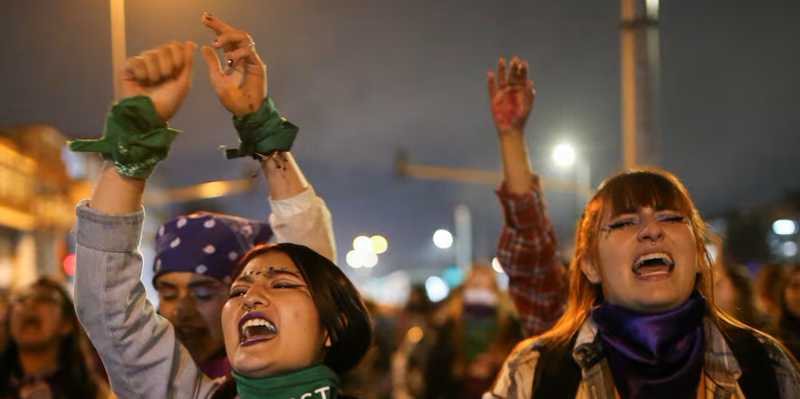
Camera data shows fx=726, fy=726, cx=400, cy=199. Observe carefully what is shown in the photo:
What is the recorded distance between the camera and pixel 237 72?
258cm

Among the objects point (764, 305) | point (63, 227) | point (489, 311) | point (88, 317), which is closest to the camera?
point (88, 317)

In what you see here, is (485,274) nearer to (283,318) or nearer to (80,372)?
(80,372)

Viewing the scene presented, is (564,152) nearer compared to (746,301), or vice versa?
(746,301)

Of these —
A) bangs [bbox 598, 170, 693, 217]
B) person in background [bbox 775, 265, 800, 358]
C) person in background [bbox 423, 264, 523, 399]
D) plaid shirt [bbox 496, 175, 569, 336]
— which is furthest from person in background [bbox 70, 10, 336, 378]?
person in background [bbox 423, 264, 523, 399]

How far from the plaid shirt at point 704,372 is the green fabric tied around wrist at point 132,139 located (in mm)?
1314

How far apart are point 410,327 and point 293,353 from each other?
288 inches

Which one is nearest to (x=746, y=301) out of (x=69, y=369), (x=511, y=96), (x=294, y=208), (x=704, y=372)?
(x=511, y=96)

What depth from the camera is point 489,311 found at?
244 inches

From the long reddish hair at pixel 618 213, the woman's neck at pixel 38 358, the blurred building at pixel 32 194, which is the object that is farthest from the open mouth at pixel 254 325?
the blurred building at pixel 32 194

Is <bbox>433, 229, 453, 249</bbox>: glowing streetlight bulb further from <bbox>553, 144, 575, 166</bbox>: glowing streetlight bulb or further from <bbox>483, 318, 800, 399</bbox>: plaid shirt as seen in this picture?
<bbox>483, 318, 800, 399</bbox>: plaid shirt

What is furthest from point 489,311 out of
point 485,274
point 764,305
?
point 764,305

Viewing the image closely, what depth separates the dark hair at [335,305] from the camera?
2480mm

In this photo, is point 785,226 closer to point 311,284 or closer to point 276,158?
Result: point 276,158

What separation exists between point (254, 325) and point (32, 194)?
35.3 meters
